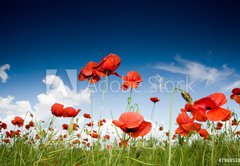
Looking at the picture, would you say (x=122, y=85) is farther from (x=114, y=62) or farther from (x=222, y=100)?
(x=222, y=100)

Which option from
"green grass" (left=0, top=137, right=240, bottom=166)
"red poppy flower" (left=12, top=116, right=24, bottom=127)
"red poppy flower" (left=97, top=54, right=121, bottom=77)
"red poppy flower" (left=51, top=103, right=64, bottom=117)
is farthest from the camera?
"red poppy flower" (left=12, top=116, right=24, bottom=127)

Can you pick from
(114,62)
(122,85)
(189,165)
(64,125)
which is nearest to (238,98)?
(189,165)

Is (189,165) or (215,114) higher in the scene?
(215,114)

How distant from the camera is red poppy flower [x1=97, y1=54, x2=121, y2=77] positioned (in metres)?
2.13

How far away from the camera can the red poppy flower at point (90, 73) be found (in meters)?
2.32

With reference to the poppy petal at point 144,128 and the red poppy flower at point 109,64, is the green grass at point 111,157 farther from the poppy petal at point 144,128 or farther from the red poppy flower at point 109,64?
the red poppy flower at point 109,64

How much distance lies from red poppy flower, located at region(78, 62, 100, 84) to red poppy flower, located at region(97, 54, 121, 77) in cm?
6

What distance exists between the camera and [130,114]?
156 cm

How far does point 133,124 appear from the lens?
152 centimetres

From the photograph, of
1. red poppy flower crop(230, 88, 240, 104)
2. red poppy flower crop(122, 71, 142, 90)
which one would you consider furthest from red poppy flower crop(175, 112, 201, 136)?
red poppy flower crop(230, 88, 240, 104)

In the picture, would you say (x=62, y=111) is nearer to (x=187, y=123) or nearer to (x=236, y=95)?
(x=187, y=123)

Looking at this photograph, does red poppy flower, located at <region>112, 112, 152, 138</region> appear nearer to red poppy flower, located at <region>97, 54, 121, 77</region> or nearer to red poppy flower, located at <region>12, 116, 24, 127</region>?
red poppy flower, located at <region>97, 54, 121, 77</region>

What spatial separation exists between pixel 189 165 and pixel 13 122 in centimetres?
393

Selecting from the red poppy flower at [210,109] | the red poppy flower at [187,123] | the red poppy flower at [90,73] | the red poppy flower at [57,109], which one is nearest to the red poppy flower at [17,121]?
the red poppy flower at [57,109]
